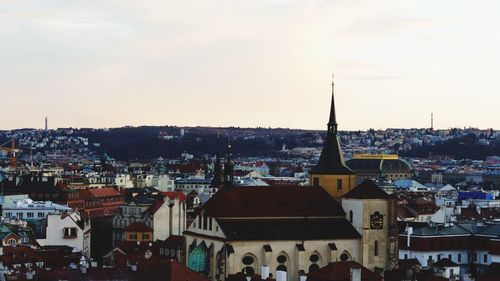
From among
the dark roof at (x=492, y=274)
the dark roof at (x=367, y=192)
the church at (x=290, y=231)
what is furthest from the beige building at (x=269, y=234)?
the dark roof at (x=492, y=274)

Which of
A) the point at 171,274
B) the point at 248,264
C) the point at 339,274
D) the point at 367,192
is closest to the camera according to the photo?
the point at 171,274

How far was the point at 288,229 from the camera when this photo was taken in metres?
68.6

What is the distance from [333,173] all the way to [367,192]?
383cm

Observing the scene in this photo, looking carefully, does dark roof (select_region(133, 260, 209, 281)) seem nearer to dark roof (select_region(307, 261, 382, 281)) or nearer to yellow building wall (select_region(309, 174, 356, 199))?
dark roof (select_region(307, 261, 382, 281))

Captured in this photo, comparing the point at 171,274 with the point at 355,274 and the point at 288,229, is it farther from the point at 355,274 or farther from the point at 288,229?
the point at 288,229

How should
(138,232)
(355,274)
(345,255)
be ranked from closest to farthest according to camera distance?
(355,274)
(345,255)
(138,232)

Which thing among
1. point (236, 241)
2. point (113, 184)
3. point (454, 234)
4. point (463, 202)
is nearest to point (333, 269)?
point (236, 241)

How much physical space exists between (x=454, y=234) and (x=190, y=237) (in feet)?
60.5

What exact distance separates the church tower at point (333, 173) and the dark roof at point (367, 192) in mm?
2326

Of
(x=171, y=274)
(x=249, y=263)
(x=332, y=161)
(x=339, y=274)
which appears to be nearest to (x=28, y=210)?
(x=332, y=161)

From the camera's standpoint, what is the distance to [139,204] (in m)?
102

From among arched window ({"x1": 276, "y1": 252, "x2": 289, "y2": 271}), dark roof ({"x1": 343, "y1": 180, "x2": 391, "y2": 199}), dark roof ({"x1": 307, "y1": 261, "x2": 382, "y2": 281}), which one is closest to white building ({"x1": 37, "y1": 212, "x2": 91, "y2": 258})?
arched window ({"x1": 276, "y1": 252, "x2": 289, "y2": 271})

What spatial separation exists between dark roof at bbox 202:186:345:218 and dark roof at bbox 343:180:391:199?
125 cm

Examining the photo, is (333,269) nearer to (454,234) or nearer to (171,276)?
(171,276)
